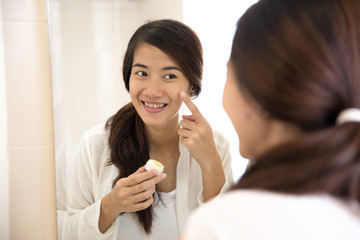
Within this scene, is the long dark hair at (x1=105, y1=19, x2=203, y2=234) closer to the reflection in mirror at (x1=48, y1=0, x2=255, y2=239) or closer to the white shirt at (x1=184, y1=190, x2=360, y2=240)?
the reflection in mirror at (x1=48, y1=0, x2=255, y2=239)

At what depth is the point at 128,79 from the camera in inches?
33.9

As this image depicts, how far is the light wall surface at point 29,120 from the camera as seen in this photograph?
0.83m

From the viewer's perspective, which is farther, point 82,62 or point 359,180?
point 82,62

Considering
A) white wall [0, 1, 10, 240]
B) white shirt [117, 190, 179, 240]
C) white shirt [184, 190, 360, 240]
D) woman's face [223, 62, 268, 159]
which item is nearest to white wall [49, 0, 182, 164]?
white wall [0, 1, 10, 240]

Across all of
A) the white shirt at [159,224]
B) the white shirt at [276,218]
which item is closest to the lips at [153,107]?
the white shirt at [159,224]

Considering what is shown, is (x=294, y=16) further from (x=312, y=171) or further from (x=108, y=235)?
(x=108, y=235)

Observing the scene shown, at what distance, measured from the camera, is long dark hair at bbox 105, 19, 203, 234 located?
0.81m

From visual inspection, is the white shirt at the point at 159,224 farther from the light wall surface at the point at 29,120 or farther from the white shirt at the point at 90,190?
the light wall surface at the point at 29,120

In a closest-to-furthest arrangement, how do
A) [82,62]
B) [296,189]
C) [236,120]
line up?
1. [296,189]
2. [236,120]
3. [82,62]

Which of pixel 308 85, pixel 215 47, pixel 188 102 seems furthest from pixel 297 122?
pixel 215 47

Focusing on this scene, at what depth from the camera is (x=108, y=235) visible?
0.86 metres

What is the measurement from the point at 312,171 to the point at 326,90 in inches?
4.0

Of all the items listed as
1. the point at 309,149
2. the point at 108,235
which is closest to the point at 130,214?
the point at 108,235

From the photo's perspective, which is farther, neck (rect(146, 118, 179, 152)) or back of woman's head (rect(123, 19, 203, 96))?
neck (rect(146, 118, 179, 152))
